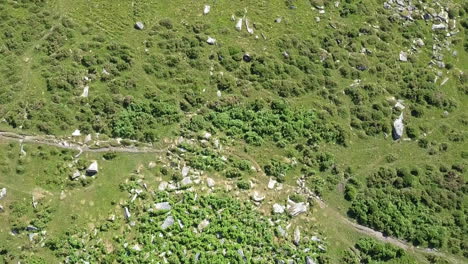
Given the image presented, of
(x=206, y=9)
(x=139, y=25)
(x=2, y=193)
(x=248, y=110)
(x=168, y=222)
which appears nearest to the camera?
(x=2, y=193)

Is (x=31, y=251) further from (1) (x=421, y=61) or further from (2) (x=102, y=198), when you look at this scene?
(1) (x=421, y=61)

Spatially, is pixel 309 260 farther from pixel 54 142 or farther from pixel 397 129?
pixel 54 142

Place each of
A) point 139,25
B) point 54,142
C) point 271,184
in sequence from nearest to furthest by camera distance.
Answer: point 54,142
point 271,184
point 139,25

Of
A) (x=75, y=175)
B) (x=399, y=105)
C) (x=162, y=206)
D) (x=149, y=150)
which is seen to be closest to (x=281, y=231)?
(x=162, y=206)

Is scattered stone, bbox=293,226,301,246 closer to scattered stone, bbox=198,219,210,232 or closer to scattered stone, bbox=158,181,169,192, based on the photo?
scattered stone, bbox=198,219,210,232

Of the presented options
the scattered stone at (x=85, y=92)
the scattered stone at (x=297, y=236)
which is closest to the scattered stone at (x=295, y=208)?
the scattered stone at (x=297, y=236)

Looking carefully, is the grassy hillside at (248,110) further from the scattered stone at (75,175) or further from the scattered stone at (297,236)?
the scattered stone at (297,236)

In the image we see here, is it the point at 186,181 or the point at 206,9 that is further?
the point at 206,9

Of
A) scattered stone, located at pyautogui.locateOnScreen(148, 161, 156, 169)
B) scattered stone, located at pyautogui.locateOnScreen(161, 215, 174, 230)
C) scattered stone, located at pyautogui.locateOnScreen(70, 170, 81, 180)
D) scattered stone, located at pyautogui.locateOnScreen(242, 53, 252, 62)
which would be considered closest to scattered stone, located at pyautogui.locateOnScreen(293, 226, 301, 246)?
scattered stone, located at pyautogui.locateOnScreen(161, 215, 174, 230)
